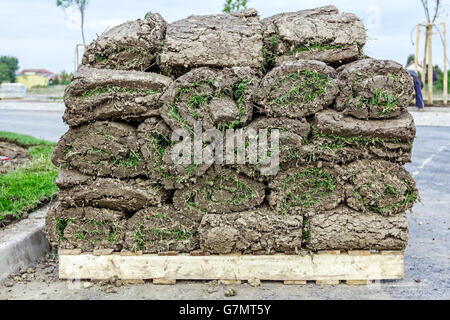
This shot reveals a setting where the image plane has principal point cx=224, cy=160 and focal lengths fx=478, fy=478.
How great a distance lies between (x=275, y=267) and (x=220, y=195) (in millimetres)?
673

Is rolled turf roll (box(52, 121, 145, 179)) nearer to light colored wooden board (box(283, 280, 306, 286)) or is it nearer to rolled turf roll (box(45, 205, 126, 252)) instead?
rolled turf roll (box(45, 205, 126, 252))

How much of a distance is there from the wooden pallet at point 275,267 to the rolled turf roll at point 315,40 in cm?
151

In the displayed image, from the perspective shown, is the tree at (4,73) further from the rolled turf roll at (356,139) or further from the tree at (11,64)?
the rolled turf roll at (356,139)

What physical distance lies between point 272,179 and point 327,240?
0.60 metres

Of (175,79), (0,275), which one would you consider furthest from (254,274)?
(0,275)

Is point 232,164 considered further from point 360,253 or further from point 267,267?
point 360,253

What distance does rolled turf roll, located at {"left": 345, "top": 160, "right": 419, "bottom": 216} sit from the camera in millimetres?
3523

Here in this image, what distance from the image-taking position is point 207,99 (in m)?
3.53

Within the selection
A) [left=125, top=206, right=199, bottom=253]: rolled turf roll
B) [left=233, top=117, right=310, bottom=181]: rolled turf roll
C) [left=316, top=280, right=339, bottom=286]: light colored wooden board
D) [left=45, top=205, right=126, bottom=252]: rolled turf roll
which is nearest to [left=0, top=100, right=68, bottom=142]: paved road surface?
[left=45, top=205, right=126, bottom=252]: rolled turf roll

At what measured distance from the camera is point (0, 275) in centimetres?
368

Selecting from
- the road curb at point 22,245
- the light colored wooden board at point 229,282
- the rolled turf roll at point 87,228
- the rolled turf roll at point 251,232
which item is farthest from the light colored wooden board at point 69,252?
the light colored wooden board at point 229,282

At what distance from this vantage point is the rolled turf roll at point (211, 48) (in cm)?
360

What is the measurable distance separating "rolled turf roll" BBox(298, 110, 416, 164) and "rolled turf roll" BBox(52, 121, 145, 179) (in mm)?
1250

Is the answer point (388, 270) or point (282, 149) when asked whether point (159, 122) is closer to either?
point (282, 149)
